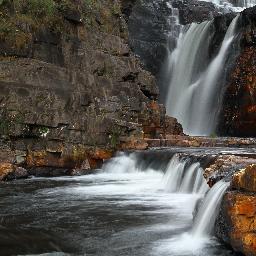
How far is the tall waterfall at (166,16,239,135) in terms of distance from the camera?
2955 cm

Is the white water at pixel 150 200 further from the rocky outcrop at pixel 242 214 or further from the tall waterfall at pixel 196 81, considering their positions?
the tall waterfall at pixel 196 81

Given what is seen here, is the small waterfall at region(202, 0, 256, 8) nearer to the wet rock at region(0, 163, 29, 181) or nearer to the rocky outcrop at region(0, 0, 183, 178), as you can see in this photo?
the rocky outcrop at region(0, 0, 183, 178)

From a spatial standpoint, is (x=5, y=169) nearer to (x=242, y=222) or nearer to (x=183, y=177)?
(x=183, y=177)

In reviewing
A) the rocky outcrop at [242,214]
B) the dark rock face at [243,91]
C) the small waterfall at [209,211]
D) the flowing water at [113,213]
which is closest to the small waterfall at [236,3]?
the dark rock face at [243,91]

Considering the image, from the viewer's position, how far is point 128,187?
15445 millimetres

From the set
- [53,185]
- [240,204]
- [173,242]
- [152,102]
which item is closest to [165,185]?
[53,185]

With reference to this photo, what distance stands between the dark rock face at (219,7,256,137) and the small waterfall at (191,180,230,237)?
752 inches

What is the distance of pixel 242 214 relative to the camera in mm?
7469

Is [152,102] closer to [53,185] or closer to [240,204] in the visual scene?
[53,185]

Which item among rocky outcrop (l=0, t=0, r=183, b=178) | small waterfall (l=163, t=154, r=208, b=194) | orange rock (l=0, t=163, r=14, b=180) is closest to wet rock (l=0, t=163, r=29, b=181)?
orange rock (l=0, t=163, r=14, b=180)

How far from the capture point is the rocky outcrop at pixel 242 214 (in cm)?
732

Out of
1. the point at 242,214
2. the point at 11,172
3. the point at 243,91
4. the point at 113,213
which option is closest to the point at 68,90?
the point at 11,172

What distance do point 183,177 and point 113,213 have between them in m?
4.17

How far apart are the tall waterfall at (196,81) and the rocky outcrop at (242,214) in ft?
71.3
